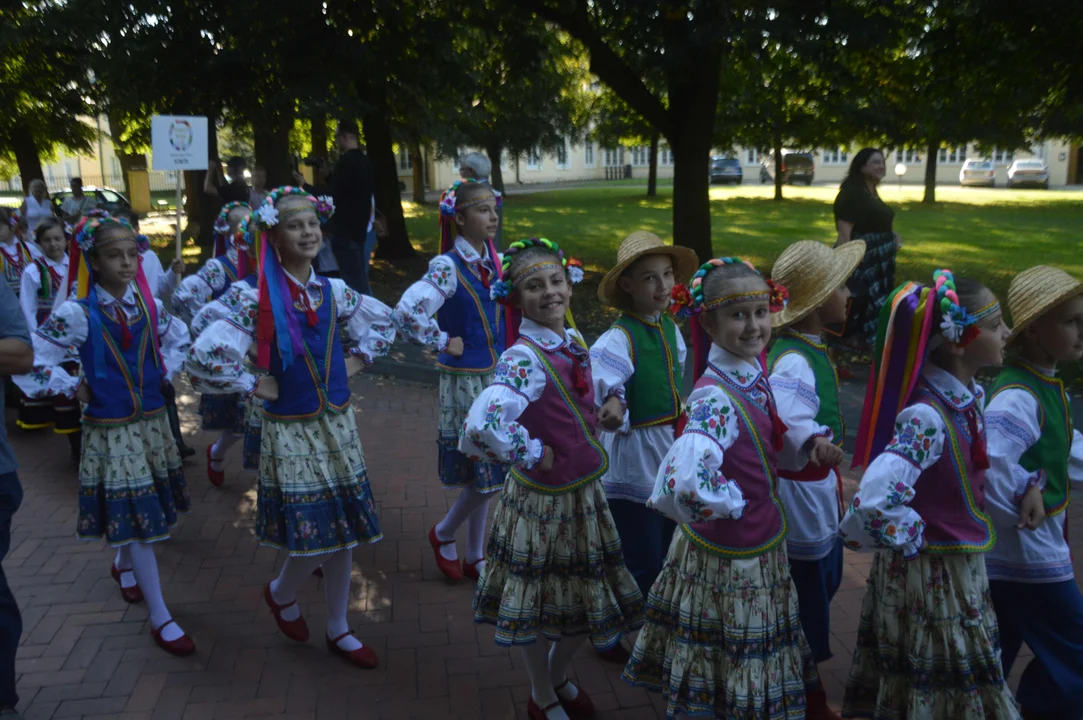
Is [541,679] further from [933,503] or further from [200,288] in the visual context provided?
[200,288]

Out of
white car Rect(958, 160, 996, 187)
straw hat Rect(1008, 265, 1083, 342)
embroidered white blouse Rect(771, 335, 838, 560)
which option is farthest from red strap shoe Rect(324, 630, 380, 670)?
white car Rect(958, 160, 996, 187)

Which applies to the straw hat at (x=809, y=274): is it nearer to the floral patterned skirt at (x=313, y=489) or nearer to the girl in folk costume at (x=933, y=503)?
the girl in folk costume at (x=933, y=503)

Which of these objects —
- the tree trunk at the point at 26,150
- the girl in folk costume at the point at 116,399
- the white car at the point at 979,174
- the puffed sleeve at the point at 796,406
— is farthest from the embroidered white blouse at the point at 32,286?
the white car at the point at 979,174

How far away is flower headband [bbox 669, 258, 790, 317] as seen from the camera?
303cm

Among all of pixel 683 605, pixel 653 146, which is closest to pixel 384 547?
pixel 683 605

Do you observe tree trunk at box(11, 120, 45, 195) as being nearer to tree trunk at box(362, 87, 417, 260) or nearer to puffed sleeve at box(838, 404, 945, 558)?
tree trunk at box(362, 87, 417, 260)

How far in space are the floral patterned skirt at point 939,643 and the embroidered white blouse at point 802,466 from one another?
446 millimetres

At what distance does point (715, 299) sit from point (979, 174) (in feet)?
143

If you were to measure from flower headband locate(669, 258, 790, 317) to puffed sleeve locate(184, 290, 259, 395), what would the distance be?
1.89 meters

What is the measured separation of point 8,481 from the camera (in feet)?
11.4

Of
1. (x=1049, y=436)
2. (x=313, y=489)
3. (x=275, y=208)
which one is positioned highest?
(x=275, y=208)

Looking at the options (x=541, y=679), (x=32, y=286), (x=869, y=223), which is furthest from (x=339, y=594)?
(x=869, y=223)

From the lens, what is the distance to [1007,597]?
3.35m

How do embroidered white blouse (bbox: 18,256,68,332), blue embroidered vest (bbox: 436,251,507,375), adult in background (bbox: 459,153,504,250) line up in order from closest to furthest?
blue embroidered vest (bbox: 436,251,507,375) → adult in background (bbox: 459,153,504,250) → embroidered white blouse (bbox: 18,256,68,332)
